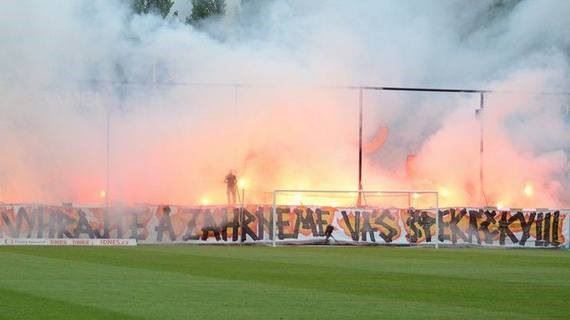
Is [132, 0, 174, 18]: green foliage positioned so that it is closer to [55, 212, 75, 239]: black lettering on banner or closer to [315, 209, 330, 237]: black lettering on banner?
[55, 212, 75, 239]: black lettering on banner

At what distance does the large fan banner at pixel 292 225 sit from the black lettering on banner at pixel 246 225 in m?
0.03

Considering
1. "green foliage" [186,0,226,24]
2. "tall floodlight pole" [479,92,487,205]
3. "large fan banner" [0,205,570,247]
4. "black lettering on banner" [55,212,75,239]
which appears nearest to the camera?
"black lettering on banner" [55,212,75,239]

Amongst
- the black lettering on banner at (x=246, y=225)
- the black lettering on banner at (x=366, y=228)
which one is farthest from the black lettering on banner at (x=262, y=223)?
the black lettering on banner at (x=366, y=228)

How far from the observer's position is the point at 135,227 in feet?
142

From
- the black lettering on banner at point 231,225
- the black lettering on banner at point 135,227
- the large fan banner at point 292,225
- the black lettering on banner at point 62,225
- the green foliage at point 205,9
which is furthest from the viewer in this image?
the green foliage at point 205,9

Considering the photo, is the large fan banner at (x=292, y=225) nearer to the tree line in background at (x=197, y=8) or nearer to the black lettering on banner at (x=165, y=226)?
the black lettering on banner at (x=165, y=226)

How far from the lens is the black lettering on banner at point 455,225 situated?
4566 cm

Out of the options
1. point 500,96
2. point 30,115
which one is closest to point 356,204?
point 500,96

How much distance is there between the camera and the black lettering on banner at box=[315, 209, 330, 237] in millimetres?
45125

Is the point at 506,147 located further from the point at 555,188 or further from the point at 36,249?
the point at 36,249

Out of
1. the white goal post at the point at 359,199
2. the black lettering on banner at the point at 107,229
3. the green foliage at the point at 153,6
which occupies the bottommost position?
the black lettering on banner at the point at 107,229

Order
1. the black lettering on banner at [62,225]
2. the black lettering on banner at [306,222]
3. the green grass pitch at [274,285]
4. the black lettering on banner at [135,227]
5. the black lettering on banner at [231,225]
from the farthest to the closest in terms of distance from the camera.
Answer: the black lettering on banner at [306,222], the black lettering on banner at [231,225], the black lettering on banner at [135,227], the black lettering on banner at [62,225], the green grass pitch at [274,285]

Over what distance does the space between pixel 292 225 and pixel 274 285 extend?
2127 cm

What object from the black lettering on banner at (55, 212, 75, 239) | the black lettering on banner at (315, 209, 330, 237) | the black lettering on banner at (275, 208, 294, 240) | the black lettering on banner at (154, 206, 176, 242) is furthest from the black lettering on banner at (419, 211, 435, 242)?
the black lettering on banner at (55, 212, 75, 239)
